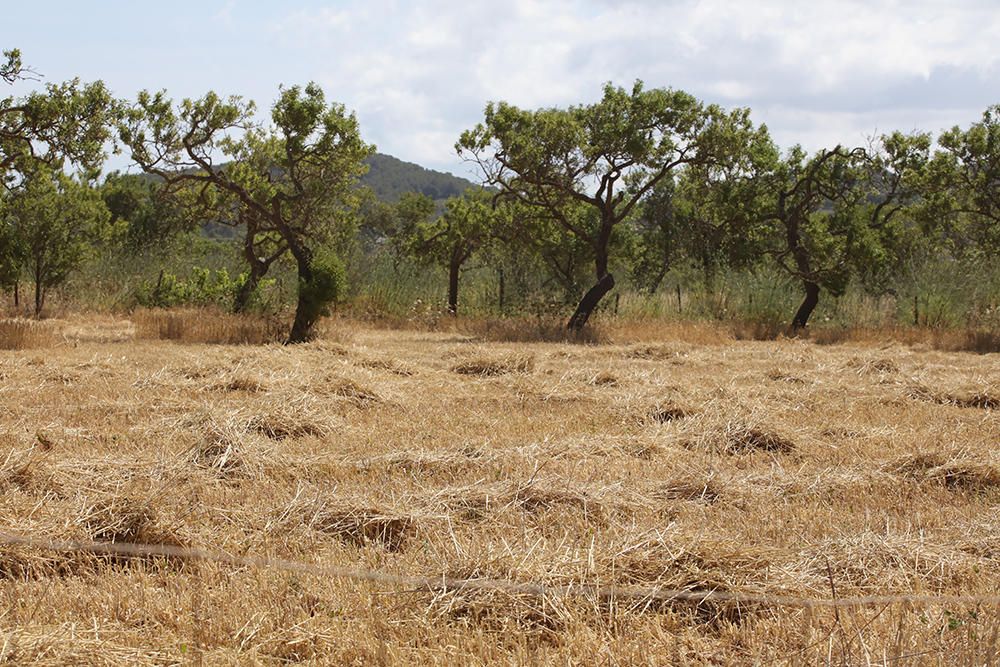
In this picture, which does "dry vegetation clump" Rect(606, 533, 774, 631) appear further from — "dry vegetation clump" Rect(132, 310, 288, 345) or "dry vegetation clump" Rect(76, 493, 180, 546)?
"dry vegetation clump" Rect(132, 310, 288, 345)

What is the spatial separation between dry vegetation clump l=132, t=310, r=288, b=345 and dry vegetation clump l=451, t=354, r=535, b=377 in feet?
14.9

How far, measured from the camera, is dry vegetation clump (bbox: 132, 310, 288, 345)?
1443 centimetres

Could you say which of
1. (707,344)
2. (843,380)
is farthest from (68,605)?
(707,344)

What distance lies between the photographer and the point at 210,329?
14711mm

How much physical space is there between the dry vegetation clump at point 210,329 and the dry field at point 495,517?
5.50m

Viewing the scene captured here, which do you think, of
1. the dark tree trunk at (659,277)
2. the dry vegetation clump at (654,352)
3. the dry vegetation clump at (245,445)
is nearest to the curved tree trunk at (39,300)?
the dry vegetation clump at (654,352)

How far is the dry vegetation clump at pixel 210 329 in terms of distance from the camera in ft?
47.3

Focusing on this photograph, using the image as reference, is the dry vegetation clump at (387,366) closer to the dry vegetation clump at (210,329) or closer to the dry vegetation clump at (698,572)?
the dry vegetation clump at (210,329)

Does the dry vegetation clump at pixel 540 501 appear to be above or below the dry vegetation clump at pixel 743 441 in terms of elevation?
below

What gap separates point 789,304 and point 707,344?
14.5ft

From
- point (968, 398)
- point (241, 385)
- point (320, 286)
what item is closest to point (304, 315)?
point (320, 286)

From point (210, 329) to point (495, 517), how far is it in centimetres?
1144

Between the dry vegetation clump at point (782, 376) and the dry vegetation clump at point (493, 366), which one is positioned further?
the dry vegetation clump at point (493, 366)

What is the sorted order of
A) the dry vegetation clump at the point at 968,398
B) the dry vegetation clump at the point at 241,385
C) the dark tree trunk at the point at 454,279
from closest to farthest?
the dry vegetation clump at the point at 968,398 → the dry vegetation clump at the point at 241,385 → the dark tree trunk at the point at 454,279
